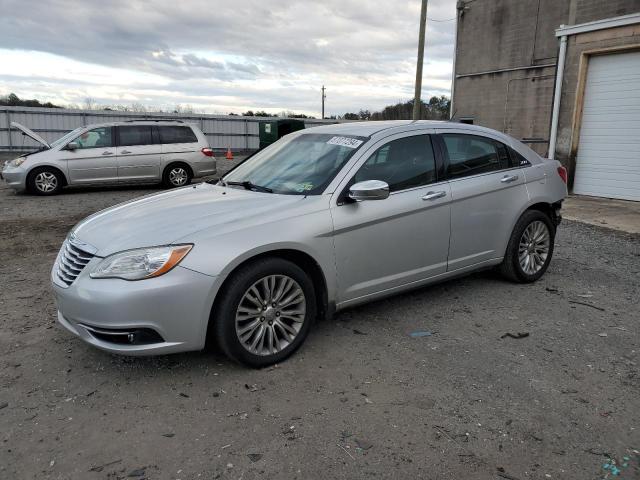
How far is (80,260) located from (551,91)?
43.1 feet

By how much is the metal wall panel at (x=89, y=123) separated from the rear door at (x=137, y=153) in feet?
32.1

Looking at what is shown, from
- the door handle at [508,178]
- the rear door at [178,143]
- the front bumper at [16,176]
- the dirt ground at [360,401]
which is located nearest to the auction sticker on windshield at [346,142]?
the dirt ground at [360,401]

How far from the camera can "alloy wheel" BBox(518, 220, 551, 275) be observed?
205 inches

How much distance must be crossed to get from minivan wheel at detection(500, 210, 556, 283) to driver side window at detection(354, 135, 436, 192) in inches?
50.7

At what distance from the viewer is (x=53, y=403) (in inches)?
124

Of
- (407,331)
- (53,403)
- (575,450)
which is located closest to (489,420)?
A: (575,450)

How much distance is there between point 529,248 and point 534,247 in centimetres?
8

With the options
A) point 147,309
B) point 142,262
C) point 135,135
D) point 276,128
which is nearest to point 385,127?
point 142,262

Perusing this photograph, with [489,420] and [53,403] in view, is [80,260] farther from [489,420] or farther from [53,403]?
[489,420]

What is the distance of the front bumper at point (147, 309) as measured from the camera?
3102 mm

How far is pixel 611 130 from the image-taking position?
35.7 ft

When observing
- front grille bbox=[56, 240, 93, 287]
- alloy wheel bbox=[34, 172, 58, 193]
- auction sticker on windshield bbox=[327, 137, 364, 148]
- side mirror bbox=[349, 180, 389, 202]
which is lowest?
alloy wheel bbox=[34, 172, 58, 193]

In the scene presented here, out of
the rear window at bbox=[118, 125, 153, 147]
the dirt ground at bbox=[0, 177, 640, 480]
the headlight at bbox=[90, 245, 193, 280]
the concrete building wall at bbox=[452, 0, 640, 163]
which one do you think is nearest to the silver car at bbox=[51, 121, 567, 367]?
the headlight at bbox=[90, 245, 193, 280]

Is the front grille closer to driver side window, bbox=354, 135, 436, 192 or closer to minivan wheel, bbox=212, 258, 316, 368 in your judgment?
minivan wheel, bbox=212, 258, 316, 368
